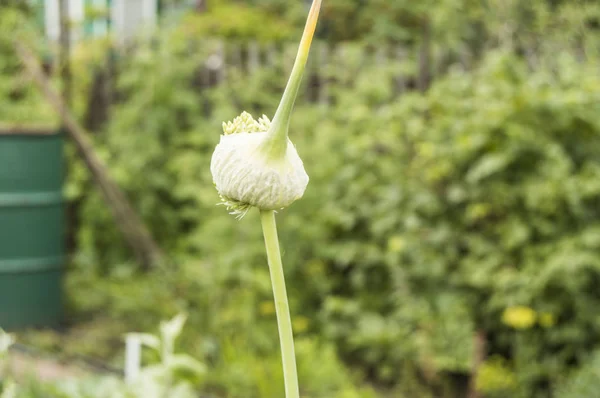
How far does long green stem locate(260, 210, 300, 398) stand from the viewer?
0.52 m

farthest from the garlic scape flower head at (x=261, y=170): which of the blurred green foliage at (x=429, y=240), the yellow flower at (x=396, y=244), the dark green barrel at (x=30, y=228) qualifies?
the dark green barrel at (x=30, y=228)

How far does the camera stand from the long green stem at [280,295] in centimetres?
52

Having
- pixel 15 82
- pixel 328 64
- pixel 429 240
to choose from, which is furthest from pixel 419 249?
pixel 15 82

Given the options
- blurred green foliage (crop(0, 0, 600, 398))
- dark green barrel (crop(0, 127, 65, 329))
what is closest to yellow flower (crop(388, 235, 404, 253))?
blurred green foliage (crop(0, 0, 600, 398))

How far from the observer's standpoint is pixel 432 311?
3885mm

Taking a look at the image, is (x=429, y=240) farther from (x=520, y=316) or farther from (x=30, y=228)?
(x=30, y=228)

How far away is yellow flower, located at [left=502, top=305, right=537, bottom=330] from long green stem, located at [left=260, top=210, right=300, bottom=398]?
3067mm

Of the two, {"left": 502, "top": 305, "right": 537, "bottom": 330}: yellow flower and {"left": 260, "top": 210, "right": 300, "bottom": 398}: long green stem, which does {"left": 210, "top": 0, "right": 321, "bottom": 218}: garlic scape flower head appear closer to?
{"left": 260, "top": 210, "right": 300, "bottom": 398}: long green stem

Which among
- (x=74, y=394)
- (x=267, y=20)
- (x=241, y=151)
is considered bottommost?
(x=241, y=151)

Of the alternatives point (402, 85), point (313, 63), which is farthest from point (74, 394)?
point (313, 63)

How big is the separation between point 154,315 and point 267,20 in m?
4.59

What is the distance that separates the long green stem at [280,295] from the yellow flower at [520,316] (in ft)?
10.1

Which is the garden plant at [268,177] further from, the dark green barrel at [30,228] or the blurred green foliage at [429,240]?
the dark green barrel at [30,228]

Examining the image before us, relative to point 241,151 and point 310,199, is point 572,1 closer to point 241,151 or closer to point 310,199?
point 310,199
